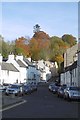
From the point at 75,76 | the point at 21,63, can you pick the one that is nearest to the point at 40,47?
the point at 21,63

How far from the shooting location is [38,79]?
15125 centimetres

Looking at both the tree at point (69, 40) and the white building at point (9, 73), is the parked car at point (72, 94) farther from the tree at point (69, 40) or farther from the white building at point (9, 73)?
the tree at point (69, 40)

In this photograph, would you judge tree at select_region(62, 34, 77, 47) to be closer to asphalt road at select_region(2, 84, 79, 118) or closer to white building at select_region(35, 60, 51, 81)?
white building at select_region(35, 60, 51, 81)

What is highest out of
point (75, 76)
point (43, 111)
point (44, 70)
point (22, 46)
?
point (22, 46)

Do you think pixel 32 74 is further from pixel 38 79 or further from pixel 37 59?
pixel 37 59

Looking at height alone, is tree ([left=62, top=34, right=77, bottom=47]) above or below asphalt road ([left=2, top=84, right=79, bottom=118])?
above

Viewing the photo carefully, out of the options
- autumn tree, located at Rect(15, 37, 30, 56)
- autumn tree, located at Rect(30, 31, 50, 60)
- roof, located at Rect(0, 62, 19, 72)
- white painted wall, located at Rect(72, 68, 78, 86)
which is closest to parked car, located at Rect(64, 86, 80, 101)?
white painted wall, located at Rect(72, 68, 78, 86)

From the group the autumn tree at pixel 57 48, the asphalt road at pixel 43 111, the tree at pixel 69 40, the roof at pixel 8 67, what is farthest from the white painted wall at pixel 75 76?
the tree at pixel 69 40

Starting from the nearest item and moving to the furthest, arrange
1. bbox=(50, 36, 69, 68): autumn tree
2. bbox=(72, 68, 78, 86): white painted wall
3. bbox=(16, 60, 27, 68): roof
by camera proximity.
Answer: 1. bbox=(72, 68, 78, 86): white painted wall
2. bbox=(16, 60, 27, 68): roof
3. bbox=(50, 36, 69, 68): autumn tree

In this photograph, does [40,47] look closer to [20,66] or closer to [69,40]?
[69,40]

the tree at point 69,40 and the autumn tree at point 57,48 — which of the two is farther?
the tree at point 69,40

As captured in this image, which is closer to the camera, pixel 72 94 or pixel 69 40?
pixel 72 94

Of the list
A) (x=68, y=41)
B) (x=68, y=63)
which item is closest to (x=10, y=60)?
(x=68, y=63)

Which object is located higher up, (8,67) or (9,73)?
(8,67)
